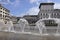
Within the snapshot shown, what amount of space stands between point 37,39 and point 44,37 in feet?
0.93

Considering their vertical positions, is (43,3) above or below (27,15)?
above

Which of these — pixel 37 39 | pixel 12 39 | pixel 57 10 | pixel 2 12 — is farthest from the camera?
pixel 57 10

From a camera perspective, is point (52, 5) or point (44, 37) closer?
point (44, 37)

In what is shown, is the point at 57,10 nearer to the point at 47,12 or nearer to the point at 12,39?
the point at 47,12

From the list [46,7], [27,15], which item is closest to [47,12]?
[46,7]

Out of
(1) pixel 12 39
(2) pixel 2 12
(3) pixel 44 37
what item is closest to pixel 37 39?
(3) pixel 44 37

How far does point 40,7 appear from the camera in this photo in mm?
93062

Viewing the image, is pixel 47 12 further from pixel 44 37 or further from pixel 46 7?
pixel 44 37

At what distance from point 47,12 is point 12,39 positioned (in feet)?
264

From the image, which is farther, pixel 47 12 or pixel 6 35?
pixel 47 12

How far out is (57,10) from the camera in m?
88.0

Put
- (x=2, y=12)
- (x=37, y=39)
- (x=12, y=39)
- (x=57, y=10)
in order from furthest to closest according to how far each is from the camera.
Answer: (x=57, y=10)
(x=2, y=12)
(x=12, y=39)
(x=37, y=39)

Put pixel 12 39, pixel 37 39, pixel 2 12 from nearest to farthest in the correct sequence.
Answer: pixel 37 39
pixel 12 39
pixel 2 12

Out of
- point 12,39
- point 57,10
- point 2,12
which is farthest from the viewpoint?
point 57,10
